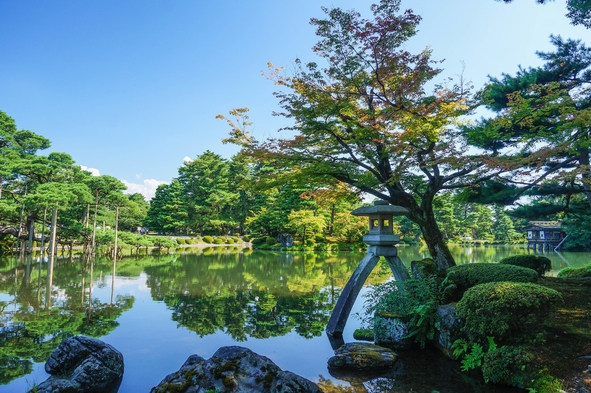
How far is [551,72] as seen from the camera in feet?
23.6

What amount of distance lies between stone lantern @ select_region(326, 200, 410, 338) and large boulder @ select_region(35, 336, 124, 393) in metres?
3.24

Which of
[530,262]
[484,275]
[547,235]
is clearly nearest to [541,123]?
[530,262]

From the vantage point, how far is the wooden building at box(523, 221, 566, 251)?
26.2m

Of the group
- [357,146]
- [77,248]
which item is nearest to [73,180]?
[77,248]

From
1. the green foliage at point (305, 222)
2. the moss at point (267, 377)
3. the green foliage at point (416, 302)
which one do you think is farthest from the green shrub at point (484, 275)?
the green foliage at point (305, 222)

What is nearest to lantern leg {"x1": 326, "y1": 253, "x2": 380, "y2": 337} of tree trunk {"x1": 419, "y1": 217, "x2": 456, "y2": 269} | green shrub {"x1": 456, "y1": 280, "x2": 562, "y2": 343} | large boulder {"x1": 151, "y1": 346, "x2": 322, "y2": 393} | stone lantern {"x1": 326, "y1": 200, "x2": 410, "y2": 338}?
stone lantern {"x1": 326, "y1": 200, "x2": 410, "y2": 338}

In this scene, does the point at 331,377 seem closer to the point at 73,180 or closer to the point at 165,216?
the point at 73,180

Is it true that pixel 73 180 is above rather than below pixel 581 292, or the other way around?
above

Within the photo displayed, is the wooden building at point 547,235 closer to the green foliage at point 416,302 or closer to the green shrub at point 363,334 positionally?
the green foliage at point 416,302

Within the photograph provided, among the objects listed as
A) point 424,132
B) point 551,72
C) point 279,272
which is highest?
point 551,72

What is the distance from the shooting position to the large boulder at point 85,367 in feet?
11.2

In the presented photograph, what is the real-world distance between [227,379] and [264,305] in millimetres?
4849

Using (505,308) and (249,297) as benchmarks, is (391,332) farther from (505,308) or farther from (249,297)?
(249,297)

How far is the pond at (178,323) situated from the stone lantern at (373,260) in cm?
33
